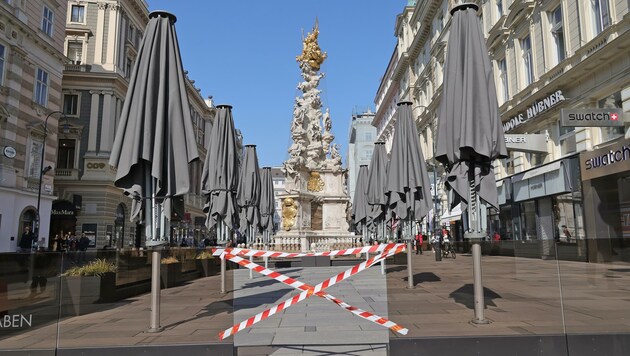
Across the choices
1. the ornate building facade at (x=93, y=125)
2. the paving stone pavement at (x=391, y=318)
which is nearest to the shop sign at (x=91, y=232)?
the ornate building facade at (x=93, y=125)

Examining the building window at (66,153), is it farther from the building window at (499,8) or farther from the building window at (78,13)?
the building window at (499,8)

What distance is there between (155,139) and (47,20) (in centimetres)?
2945

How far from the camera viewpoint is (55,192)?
3588 centimetres

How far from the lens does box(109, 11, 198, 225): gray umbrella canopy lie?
6.07 metres

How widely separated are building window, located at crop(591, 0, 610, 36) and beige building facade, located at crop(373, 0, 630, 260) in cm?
4

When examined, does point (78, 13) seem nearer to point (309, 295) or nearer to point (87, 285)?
point (87, 285)

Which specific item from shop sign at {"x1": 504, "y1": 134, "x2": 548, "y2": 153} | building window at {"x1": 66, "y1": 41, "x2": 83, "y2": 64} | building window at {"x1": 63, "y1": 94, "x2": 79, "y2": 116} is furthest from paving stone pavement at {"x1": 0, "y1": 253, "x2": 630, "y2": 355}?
building window at {"x1": 66, "y1": 41, "x2": 83, "y2": 64}

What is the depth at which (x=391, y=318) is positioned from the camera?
244 inches

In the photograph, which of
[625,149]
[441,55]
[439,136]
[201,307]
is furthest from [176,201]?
[441,55]

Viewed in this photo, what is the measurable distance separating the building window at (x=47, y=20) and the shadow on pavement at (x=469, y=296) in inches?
1236

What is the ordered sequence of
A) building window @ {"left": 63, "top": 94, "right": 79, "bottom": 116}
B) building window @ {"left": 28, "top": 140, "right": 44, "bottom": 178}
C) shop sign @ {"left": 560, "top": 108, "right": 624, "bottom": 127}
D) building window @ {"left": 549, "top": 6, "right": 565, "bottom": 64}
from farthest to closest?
building window @ {"left": 63, "top": 94, "right": 79, "bottom": 116} → building window @ {"left": 28, "top": 140, "right": 44, "bottom": 178} → building window @ {"left": 549, "top": 6, "right": 565, "bottom": 64} → shop sign @ {"left": 560, "top": 108, "right": 624, "bottom": 127}

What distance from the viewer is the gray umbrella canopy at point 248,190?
701 inches

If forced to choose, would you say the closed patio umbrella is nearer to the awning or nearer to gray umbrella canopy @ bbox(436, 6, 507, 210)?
gray umbrella canopy @ bbox(436, 6, 507, 210)

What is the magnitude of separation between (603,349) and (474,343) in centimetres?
150
